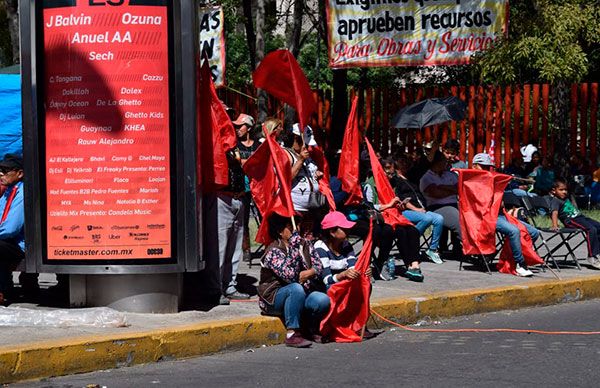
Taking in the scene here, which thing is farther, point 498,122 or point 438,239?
point 498,122

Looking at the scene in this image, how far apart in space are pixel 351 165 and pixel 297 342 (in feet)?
11.3

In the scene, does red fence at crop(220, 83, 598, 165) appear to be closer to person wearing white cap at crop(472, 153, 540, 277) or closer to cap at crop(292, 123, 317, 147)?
person wearing white cap at crop(472, 153, 540, 277)

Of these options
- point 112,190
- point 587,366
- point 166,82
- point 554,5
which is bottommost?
point 587,366

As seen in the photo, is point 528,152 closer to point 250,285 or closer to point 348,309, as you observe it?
point 250,285

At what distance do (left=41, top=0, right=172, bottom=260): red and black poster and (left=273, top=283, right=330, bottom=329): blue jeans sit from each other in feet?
3.45

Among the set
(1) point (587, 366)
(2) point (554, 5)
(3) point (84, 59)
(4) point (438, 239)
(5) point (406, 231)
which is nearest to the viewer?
(1) point (587, 366)

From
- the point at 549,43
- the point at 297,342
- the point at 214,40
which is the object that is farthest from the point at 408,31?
the point at 297,342

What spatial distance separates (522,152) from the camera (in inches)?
872

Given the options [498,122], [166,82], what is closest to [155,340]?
[166,82]

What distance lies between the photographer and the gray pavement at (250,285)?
27.6 feet

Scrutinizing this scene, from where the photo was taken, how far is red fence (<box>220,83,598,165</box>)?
2191 cm

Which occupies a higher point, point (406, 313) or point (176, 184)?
point (176, 184)

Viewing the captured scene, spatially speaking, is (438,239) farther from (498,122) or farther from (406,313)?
(498,122)

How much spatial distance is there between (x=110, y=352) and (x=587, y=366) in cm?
326
